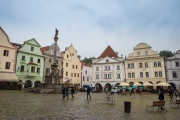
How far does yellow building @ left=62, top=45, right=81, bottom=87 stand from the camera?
51062 millimetres

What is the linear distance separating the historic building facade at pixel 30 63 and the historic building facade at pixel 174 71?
119ft

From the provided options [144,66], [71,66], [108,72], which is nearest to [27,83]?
[71,66]

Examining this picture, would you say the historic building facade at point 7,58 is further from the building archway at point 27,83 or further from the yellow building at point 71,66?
the yellow building at point 71,66

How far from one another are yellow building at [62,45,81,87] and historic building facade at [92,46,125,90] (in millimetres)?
6010

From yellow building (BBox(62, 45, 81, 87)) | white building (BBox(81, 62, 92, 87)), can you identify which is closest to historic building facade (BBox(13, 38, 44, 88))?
yellow building (BBox(62, 45, 81, 87))

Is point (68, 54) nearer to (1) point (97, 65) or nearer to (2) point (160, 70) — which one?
(1) point (97, 65)

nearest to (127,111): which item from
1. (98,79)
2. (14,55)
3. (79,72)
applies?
(14,55)

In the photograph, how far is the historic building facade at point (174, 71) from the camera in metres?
42.0

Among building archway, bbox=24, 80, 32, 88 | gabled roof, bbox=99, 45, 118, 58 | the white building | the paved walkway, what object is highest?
gabled roof, bbox=99, 45, 118, 58

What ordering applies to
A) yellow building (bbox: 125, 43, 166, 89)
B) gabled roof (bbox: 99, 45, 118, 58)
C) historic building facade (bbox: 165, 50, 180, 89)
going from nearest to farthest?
historic building facade (bbox: 165, 50, 180, 89) → yellow building (bbox: 125, 43, 166, 89) → gabled roof (bbox: 99, 45, 118, 58)

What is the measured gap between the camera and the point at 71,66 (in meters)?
53.1

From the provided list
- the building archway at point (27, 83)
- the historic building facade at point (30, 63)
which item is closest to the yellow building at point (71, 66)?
the historic building facade at point (30, 63)

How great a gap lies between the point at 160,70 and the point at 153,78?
3.03 metres

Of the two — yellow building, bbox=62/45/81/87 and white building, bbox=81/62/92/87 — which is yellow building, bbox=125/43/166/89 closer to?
white building, bbox=81/62/92/87
